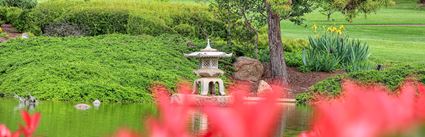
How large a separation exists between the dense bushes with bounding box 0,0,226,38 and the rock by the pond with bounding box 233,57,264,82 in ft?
11.2

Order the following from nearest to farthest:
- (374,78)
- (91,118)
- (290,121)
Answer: (91,118)
(290,121)
(374,78)

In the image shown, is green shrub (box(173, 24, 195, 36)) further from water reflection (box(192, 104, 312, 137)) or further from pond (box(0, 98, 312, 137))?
pond (box(0, 98, 312, 137))

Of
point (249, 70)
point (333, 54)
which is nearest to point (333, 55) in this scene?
point (333, 54)

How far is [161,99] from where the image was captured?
3.33 feet

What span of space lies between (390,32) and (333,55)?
15576 millimetres

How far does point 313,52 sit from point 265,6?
166 cm

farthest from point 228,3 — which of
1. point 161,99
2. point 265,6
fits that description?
point 161,99

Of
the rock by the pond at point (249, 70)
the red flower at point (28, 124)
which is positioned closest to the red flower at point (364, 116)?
the red flower at point (28, 124)

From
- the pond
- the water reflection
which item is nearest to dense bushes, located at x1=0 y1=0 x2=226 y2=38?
the water reflection

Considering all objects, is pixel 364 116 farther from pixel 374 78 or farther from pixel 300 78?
pixel 300 78

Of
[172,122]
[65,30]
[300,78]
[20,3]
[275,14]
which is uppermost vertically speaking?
[172,122]

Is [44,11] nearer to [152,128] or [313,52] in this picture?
[313,52]

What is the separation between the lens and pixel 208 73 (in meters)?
18.4

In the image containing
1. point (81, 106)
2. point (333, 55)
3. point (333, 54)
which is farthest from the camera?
point (333, 54)
